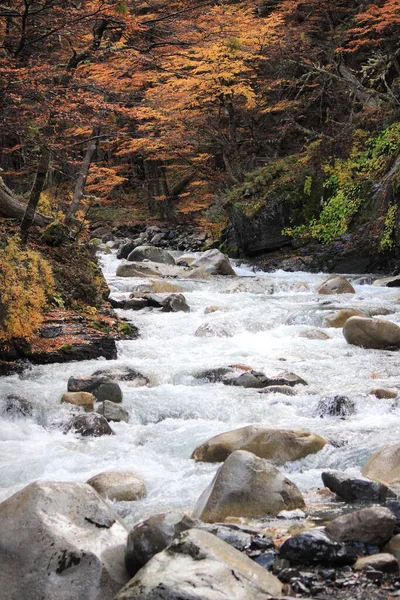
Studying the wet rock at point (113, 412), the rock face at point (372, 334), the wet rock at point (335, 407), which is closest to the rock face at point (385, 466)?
the wet rock at point (335, 407)

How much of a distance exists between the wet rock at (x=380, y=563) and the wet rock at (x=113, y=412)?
11.9 ft

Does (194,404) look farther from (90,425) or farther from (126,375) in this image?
(126,375)

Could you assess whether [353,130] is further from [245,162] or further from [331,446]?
[331,446]

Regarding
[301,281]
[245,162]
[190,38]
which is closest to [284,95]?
[245,162]

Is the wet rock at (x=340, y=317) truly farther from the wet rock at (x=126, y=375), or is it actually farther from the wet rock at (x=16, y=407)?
the wet rock at (x=16, y=407)

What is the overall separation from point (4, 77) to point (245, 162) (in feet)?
48.4

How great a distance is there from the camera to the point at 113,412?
6.46 metres

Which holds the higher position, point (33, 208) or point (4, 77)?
point (4, 77)

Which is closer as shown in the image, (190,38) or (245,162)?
(190,38)

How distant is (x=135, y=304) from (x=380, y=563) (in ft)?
30.4

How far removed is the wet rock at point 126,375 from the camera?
302 inches

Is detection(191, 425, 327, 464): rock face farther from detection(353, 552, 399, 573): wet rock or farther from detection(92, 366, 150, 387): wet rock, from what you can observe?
detection(92, 366, 150, 387): wet rock

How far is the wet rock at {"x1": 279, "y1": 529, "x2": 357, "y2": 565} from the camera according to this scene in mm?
3186

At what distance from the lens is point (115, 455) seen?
5.43 meters
